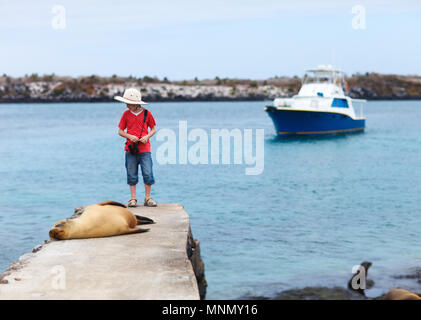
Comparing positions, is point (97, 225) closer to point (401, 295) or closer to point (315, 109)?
point (401, 295)

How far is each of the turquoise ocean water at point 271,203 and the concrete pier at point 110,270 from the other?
241 cm

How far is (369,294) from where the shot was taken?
920 centimetres

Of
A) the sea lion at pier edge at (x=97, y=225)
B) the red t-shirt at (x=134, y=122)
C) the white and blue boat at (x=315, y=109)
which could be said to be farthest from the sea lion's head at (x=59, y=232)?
the white and blue boat at (x=315, y=109)

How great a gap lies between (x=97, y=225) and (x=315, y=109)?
32.1 metres

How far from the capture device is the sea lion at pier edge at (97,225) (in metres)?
7.86

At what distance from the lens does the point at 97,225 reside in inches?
313

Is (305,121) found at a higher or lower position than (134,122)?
lower

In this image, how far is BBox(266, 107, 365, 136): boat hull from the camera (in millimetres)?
38625

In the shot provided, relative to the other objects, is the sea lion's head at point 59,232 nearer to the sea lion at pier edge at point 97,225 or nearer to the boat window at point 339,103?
the sea lion at pier edge at point 97,225

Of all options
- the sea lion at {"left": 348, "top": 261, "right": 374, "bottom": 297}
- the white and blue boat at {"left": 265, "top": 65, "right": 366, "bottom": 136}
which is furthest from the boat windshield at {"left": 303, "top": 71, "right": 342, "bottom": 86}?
the sea lion at {"left": 348, "top": 261, "right": 374, "bottom": 297}

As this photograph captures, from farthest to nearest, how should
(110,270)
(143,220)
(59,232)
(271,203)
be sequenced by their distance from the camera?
(271,203), (143,220), (59,232), (110,270)

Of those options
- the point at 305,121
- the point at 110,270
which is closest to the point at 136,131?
the point at 110,270

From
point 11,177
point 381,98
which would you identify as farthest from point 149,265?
point 381,98
